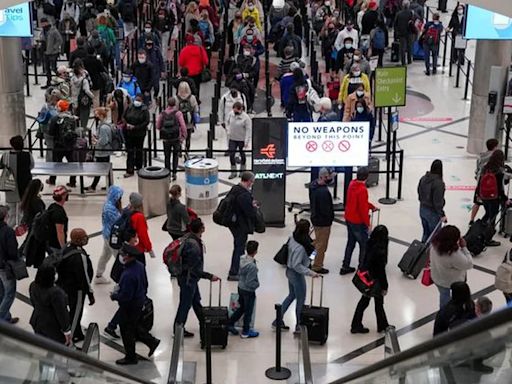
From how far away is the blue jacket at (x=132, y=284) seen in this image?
8805 millimetres

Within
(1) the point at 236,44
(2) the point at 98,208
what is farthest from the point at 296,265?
(1) the point at 236,44

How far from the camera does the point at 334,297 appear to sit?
35.8 ft

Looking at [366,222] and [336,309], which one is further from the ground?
[366,222]

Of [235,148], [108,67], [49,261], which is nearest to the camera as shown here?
[49,261]

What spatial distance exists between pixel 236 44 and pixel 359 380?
18832 millimetres

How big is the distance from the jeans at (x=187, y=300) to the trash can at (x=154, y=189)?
12.6 feet

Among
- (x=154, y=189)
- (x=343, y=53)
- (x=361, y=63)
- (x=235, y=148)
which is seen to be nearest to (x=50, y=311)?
(x=154, y=189)

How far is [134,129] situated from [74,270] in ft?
19.0

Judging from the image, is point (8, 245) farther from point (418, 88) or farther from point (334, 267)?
point (418, 88)

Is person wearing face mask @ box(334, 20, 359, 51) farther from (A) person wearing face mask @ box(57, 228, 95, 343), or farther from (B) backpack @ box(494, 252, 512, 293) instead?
(A) person wearing face mask @ box(57, 228, 95, 343)

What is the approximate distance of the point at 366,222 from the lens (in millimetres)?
11141

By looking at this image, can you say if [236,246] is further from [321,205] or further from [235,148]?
[235,148]

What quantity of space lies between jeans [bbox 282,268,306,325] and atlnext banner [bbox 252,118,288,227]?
3150 mm

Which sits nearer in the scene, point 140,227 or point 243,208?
point 140,227
